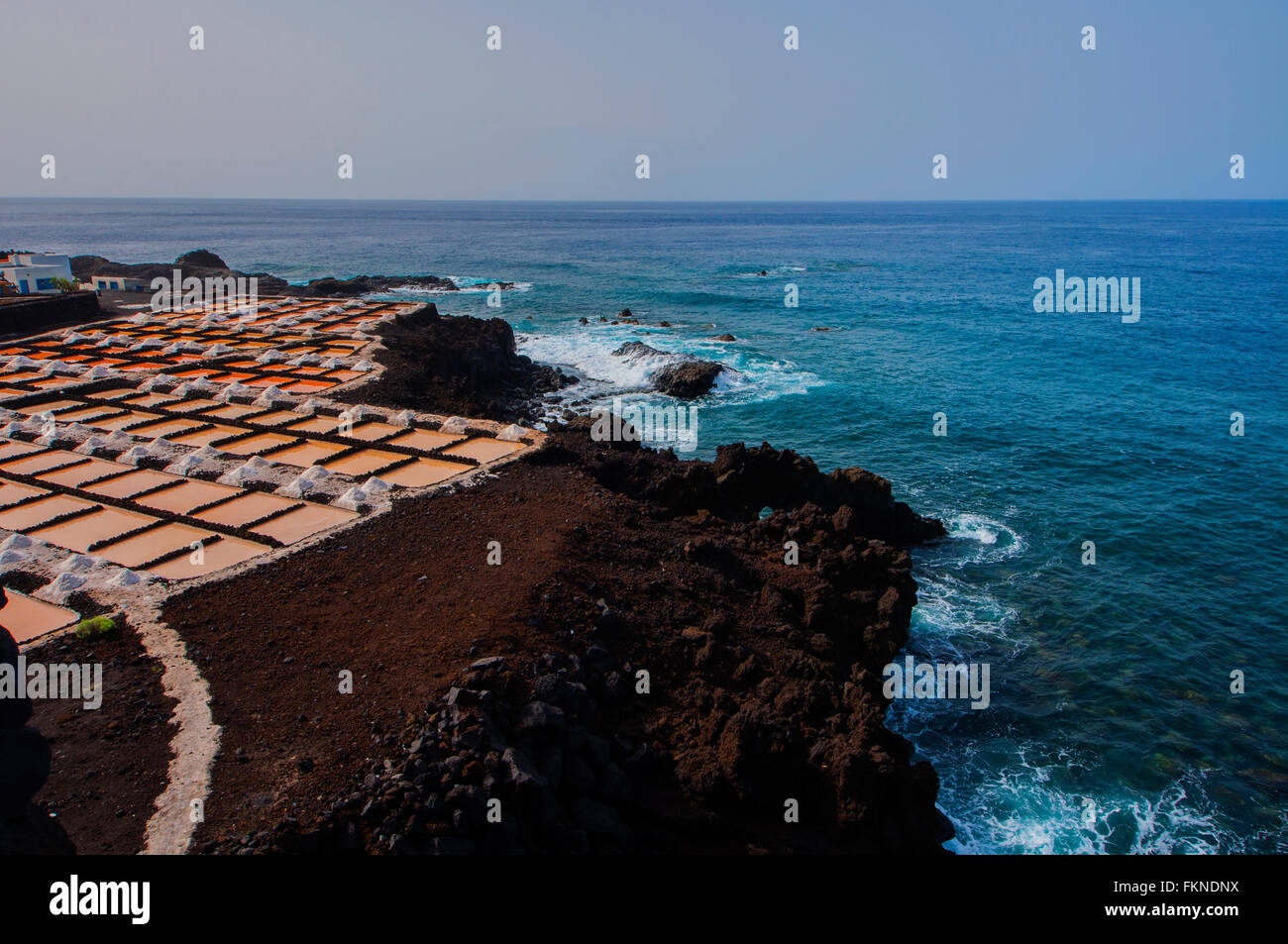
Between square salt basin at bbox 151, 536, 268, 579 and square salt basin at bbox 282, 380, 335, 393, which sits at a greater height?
square salt basin at bbox 282, 380, 335, 393

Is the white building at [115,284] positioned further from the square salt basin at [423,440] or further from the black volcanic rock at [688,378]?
the square salt basin at [423,440]

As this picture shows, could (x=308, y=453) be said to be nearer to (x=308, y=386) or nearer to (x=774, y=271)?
(x=308, y=386)

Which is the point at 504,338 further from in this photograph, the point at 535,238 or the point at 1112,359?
the point at 535,238

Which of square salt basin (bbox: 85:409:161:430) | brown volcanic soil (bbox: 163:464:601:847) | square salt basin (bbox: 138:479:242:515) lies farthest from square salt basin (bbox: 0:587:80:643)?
square salt basin (bbox: 85:409:161:430)

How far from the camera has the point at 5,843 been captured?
9875 millimetres

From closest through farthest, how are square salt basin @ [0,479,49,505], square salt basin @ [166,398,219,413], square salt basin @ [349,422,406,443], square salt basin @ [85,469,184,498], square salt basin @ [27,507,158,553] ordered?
1. square salt basin @ [27,507,158,553]
2. square salt basin @ [0,479,49,505]
3. square salt basin @ [85,469,184,498]
4. square salt basin @ [349,422,406,443]
5. square salt basin @ [166,398,219,413]

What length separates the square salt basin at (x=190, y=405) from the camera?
35125mm

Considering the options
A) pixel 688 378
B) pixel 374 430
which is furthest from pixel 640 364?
pixel 374 430

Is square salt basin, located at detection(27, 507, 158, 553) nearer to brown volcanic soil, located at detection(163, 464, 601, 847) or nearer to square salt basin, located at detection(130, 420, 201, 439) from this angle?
brown volcanic soil, located at detection(163, 464, 601, 847)

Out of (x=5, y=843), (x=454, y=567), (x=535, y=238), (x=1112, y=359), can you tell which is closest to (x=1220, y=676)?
(x=454, y=567)

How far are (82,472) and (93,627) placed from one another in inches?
514

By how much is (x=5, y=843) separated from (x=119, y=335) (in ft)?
161

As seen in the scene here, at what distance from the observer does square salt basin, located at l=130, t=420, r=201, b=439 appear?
31931mm

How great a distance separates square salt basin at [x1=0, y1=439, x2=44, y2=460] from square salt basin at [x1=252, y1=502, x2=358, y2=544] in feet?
46.3
